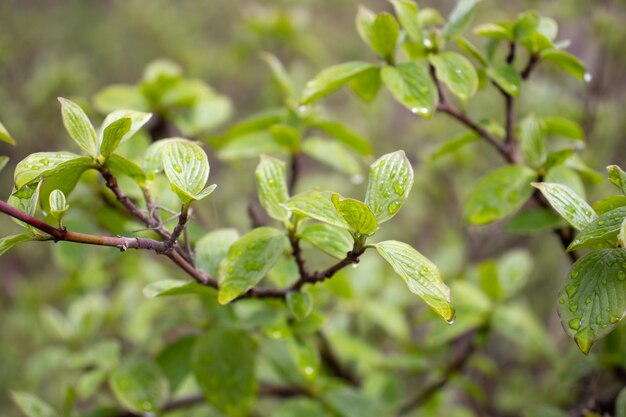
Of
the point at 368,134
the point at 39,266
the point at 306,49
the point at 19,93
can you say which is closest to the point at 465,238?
the point at 368,134

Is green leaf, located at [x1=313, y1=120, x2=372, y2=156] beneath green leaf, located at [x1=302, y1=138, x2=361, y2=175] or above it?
above

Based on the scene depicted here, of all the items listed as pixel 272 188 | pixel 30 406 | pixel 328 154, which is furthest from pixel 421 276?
pixel 30 406

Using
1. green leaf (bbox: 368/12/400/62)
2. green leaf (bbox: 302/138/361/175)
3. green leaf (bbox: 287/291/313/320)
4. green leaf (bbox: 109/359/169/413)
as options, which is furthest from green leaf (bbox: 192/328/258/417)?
green leaf (bbox: 368/12/400/62)

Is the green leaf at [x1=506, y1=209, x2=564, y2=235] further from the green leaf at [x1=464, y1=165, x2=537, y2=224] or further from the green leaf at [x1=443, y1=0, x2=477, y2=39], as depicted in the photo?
the green leaf at [x1=443, y1=0, x2=477, y2=39]

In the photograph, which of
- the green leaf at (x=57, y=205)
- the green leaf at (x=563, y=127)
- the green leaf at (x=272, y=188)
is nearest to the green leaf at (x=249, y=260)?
the green leaf at (x=272, y=188)

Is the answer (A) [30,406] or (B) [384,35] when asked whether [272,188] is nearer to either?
(B) [384,35]
